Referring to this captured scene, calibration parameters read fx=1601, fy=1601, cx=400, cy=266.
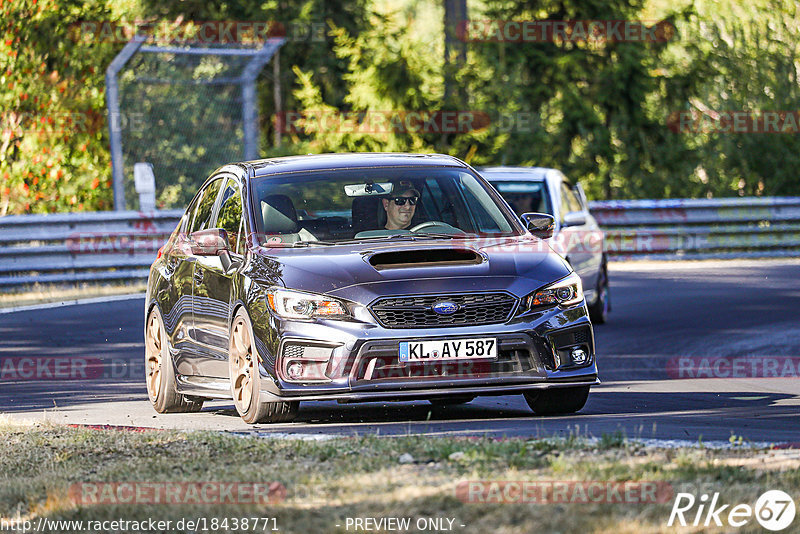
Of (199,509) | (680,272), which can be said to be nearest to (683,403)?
(199,509)

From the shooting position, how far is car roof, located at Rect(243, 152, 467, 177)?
410 inches

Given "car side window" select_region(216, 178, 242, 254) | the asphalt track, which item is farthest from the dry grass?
A: "car side window" select_region(216, 178, 242, 254)

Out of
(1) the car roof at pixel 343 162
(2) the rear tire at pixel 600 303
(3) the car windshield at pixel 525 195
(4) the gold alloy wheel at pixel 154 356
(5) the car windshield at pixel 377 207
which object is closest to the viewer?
(5) the car windshield at pixel 377 207

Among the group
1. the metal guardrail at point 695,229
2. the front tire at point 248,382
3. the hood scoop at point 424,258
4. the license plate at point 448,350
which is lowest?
the metal guardrail at point 695,229

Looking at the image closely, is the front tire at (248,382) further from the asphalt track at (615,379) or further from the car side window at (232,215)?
the car side window at (232,215)

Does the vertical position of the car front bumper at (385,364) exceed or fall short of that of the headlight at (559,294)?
it falls short

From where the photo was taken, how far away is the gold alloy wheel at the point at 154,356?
10922mm

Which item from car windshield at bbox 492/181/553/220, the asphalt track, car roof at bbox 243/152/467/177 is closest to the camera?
the asphalt track

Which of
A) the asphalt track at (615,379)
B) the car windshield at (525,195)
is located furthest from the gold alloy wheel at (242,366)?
the car windshield at (525,195)

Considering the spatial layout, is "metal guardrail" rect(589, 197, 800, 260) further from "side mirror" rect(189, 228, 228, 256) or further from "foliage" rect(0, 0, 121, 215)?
"side mirror" rect(189, 228, 228, 256)

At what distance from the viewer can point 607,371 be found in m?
13.0

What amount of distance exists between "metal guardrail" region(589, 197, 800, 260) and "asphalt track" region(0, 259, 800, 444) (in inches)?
203

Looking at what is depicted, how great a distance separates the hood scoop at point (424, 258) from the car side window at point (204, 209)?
1976 millimetres

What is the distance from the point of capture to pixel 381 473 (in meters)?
6.62
